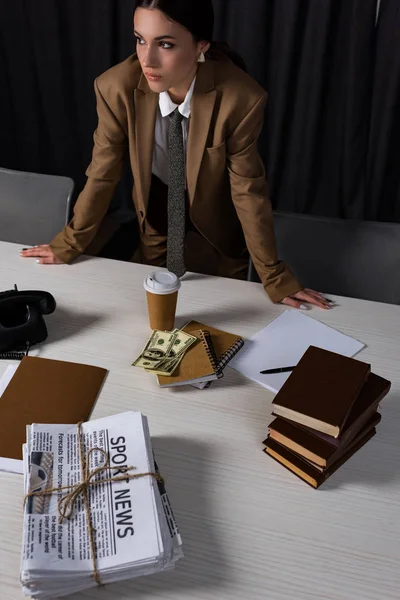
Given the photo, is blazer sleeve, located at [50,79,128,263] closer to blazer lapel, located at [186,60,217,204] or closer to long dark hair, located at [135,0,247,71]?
blazer lapel, located at [186,60,217,204]

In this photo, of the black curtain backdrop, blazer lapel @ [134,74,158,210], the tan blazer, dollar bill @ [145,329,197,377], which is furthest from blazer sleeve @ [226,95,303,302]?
the black curtain backdrop

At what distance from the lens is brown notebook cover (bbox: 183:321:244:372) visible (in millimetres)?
1255

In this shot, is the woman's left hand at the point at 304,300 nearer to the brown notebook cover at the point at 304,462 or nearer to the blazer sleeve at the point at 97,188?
the brown notebook cover at the point at 304,462

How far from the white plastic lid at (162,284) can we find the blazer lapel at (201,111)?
0.41 meters

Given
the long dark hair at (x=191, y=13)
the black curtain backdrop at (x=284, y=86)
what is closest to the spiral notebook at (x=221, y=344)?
the long dark hair at (x=191, y=13)

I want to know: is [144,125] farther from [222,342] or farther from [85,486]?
[85,486]

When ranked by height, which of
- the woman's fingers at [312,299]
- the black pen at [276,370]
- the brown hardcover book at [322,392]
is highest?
the brown hardcover book at [322,392]

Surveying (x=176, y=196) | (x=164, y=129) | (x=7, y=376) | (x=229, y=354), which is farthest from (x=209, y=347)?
(x=164, y=129)

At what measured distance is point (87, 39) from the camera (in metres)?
2.53

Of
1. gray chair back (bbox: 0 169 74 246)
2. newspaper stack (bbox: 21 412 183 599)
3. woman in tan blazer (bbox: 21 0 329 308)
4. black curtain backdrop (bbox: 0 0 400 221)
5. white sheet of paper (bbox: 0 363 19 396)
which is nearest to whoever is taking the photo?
newspaper stack (bbox: 21 412 183 599)

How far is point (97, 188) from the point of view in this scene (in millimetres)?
1570

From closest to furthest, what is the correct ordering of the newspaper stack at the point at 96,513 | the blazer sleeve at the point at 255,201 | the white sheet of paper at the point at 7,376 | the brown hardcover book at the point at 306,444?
the newspaper stack at the point at 96,513 → the brown hardcover book at the point at 306,444 → the white sheet of paper at the point at 7,376 → the blazer sleeve at the point at 255,201

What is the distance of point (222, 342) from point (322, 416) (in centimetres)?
37

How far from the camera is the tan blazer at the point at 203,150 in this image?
57.5 inches
